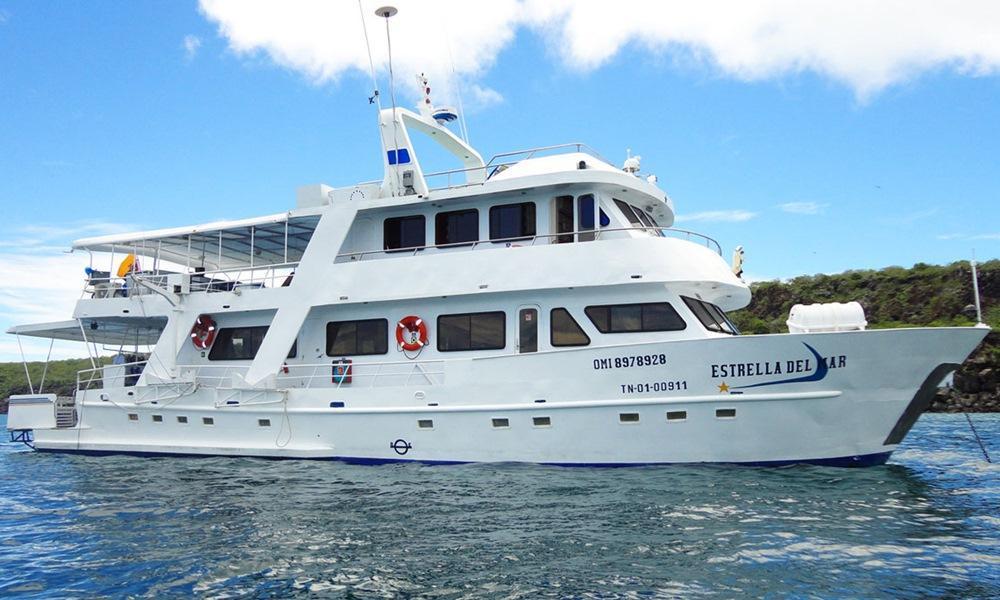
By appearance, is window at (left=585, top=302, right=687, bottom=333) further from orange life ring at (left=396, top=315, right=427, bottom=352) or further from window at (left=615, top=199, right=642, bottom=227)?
orange life ring at (left=396, top=315, right=427, bottom=352)

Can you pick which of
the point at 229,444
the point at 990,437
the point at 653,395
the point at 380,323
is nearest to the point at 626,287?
the point at 653,395

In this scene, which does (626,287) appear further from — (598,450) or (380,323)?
(380,323)

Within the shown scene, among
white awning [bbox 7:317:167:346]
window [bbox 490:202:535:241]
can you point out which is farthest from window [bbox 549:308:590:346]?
white awning [bbox 7:317:167:346]

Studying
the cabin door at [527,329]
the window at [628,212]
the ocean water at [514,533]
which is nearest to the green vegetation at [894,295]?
the window at [628,212]

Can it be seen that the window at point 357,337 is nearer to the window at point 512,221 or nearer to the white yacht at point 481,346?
the white yacht at point 481,346

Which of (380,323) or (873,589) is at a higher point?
(380,323)

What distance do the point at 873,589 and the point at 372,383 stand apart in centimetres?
846

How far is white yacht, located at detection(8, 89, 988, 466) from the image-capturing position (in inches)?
381

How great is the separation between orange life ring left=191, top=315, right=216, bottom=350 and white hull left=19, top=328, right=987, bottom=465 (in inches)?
89.2

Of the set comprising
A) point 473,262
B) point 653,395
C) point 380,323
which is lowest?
point 653,395

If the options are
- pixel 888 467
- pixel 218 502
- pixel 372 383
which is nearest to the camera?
pixel 218 502

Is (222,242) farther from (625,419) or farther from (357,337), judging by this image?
(625,419)

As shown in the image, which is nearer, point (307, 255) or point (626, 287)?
point (626, 287)

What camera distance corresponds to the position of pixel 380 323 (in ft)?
41.5
